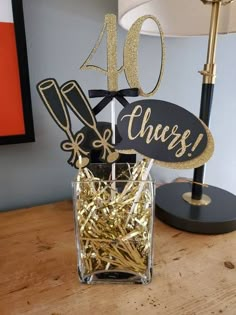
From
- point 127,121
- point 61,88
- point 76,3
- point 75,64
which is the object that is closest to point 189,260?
point 127,121

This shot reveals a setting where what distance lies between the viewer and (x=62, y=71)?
0.73 meters

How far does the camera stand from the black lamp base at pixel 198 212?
1.97 ft

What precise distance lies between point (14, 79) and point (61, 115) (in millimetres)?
248

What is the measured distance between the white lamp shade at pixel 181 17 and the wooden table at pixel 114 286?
1.73 ft

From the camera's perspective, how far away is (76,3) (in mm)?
695

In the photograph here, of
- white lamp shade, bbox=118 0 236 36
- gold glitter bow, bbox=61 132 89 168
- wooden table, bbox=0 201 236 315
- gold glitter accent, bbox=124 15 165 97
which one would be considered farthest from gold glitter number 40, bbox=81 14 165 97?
wooden table, bbox=0 201 236 315

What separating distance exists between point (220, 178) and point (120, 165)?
71 cm

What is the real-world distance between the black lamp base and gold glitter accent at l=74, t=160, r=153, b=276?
18 centimetres

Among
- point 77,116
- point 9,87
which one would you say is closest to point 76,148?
point 77,116

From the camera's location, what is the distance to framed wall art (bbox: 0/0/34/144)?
616 mm

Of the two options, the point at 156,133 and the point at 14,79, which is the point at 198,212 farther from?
the point at 14,79

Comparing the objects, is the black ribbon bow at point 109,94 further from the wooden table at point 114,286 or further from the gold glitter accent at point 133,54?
the wooden table at point 114,286

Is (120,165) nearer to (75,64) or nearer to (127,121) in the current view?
(127,121)

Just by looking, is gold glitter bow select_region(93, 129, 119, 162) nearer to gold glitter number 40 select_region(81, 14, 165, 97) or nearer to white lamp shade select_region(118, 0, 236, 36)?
gold glitter number 40 select_region(81, 14, 165, 97)
